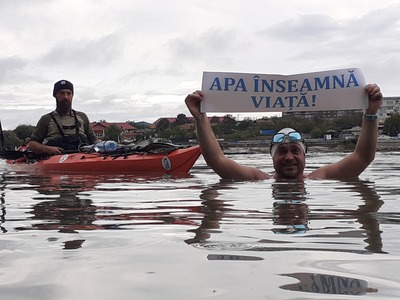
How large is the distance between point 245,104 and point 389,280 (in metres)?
3.86

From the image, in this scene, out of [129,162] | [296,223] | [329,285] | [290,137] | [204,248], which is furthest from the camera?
[129,162]

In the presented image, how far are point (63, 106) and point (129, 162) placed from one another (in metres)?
2.08

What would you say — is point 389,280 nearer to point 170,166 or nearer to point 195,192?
point 195,192

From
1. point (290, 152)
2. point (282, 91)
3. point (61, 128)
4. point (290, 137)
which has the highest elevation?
point (282, 91)

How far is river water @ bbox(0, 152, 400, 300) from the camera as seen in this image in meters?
1.60

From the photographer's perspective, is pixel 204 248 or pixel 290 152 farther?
pixel 290 152

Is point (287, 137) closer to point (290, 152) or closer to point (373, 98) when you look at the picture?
point (290, 152)

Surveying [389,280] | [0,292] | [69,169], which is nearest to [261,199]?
[389,280]

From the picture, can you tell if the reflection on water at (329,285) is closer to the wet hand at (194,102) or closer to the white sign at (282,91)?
the wet hand at (194,102)

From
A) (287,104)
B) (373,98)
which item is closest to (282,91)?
(287,104)

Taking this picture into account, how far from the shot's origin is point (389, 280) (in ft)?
5.33

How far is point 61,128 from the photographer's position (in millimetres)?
9461

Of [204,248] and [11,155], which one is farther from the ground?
[11,155]

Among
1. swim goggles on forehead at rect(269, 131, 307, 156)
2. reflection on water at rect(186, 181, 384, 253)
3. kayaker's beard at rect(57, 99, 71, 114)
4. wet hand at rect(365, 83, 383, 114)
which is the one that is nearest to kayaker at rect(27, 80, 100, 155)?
kayaker's beard at rect(57, 99, 71, 114)
